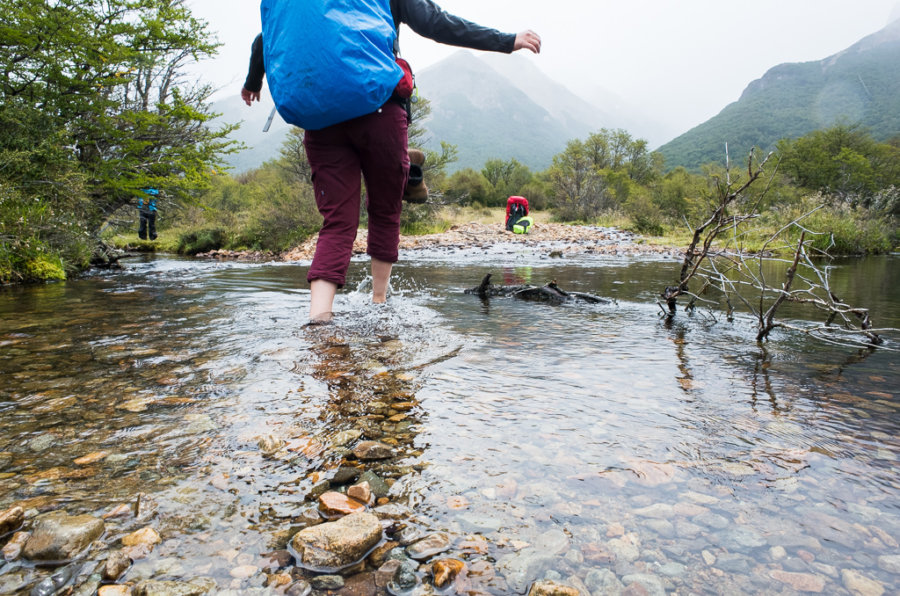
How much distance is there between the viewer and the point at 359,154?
8.77 ft

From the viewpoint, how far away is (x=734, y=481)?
3.54 feet

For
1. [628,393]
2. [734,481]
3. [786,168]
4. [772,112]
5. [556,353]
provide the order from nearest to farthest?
[734,481] → [628,393] → [556,353] → [786,168] → [772,112]

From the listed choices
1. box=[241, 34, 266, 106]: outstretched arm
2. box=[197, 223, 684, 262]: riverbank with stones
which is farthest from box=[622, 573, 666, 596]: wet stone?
box=[197, 223, 684, 262]: riverbank with stones

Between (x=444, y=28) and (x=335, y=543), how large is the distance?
270 centimetres

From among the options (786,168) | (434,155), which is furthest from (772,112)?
(434,155)

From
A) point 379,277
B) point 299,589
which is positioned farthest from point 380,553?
point 379,277

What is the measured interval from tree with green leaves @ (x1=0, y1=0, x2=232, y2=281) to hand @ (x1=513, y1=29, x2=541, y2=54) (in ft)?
17.3

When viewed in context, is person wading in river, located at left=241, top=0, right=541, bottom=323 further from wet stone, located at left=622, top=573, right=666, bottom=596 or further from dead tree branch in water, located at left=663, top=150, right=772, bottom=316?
wet stone, located at left=622, top=573, right=666, bottom=596

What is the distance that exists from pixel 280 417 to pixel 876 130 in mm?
106088

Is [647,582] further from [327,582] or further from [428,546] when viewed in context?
[327,582]

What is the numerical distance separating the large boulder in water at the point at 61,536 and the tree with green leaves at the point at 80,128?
5498 mm

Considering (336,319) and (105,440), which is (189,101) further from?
(105,440)

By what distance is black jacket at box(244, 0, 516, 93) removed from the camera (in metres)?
2.64

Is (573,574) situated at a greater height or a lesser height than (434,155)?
lesser
